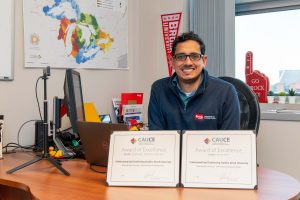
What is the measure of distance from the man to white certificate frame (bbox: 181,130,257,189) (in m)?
0.56

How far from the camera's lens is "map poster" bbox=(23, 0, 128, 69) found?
2.54 metres

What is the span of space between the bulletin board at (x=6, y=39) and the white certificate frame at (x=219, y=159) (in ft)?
4.52

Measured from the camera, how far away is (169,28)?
10.5 feet

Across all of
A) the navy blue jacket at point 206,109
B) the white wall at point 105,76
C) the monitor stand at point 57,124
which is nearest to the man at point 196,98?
the navy blue jacket at point 206,109

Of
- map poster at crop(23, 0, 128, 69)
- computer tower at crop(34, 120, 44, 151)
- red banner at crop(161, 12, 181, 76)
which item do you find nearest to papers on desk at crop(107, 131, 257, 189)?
computer tower at crop(34, 120, 44, 151)

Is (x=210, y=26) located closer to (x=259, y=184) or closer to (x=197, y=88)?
(x=197, y=88)

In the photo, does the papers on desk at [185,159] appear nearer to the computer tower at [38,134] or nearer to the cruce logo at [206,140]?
the cruce logo at [206,140]

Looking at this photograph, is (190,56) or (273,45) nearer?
(190,56)

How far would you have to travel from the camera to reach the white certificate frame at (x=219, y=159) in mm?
1410

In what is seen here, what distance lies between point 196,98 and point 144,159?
27.4 inches

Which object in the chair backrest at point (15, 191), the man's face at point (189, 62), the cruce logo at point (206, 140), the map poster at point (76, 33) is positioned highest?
the map poster at point (76, 33)

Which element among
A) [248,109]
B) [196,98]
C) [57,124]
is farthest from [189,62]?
[57,124]

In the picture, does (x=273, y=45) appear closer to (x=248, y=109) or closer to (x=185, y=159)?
(x=248, y=109)

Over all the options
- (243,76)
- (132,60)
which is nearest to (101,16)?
(132,60)
